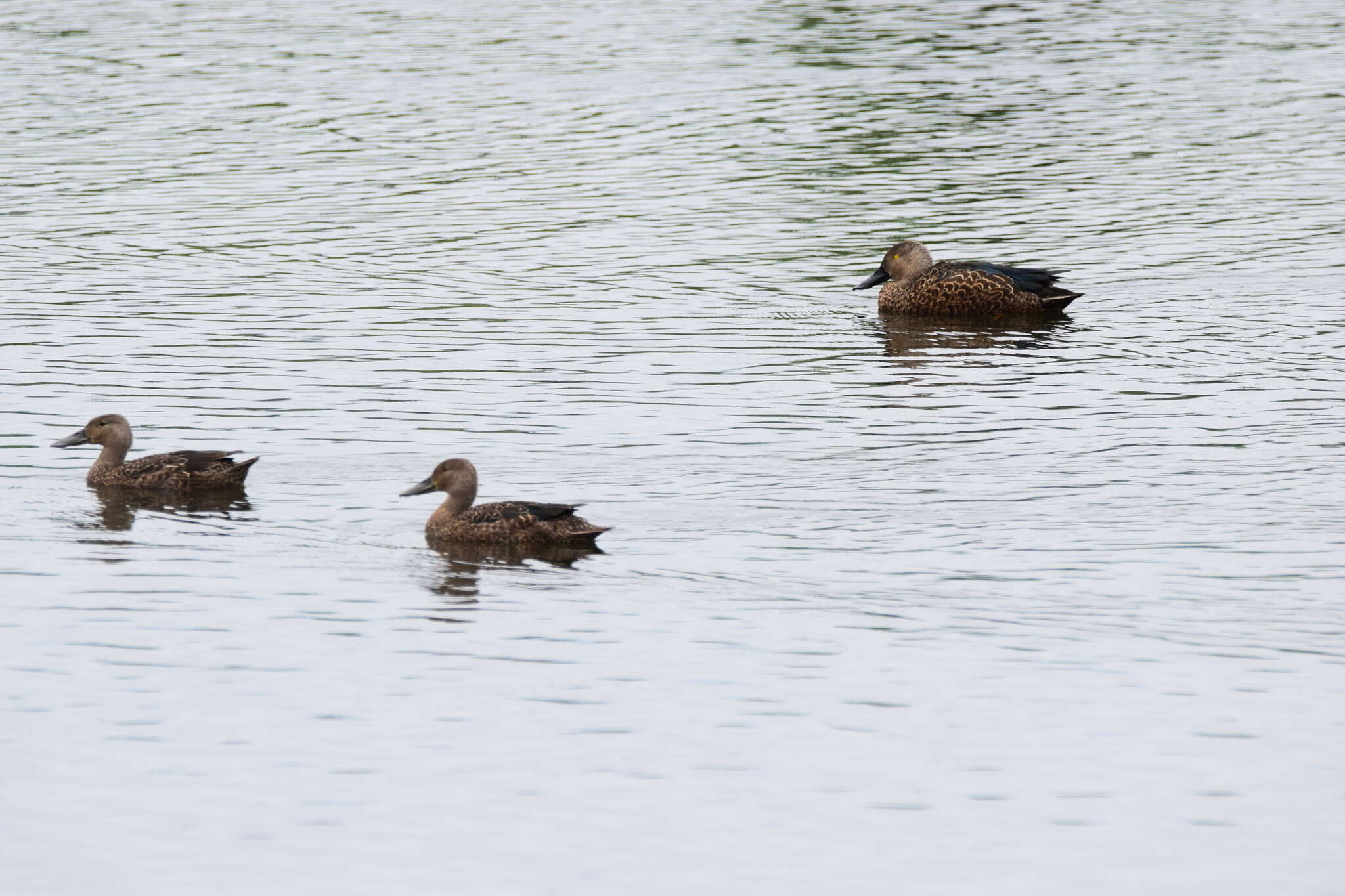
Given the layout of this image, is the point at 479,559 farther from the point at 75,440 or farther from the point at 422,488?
the point at 75,440

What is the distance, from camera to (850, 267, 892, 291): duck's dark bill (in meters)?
24.0

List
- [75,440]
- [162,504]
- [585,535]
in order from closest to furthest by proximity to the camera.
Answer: [585,535] < [162,504] < [75,440]

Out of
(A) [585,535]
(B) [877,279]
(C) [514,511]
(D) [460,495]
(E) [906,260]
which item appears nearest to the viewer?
(A) [585,535]

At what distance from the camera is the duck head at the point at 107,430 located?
1667 cm

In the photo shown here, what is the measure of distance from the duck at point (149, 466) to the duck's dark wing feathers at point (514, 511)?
213cm

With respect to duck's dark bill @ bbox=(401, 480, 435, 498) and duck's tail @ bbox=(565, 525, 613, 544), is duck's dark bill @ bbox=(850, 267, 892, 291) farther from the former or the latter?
duck's tail @ bbox=(565, 525, 613, 544)

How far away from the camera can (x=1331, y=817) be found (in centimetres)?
1020

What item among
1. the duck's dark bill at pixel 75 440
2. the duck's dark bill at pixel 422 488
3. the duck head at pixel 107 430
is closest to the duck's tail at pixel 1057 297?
the duck's dark bill at pixel 422 488

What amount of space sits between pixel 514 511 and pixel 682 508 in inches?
55.6

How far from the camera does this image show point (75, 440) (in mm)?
16984

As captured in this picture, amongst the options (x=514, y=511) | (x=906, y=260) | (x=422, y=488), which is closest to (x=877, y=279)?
(x=906, y=260)

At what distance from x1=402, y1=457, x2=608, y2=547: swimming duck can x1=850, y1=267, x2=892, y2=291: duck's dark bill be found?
971cm

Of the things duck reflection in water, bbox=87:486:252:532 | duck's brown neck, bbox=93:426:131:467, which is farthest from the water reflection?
duck's brown neck, bbox=93:426:131:467

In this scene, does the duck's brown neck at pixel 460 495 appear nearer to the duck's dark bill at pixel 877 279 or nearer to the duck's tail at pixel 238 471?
the duck's tail at pixel 238 471
